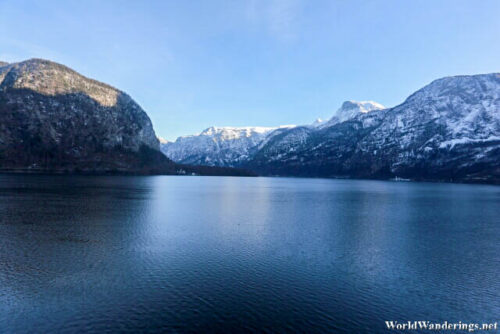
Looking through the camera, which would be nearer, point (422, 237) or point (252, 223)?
point (422, 237)

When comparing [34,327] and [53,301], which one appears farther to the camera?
[53,301]

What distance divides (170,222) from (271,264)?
129ft

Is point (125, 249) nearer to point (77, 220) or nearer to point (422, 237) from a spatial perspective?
point (77, 220)

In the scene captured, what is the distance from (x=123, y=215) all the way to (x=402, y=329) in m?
74.6

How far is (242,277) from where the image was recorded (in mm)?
37094

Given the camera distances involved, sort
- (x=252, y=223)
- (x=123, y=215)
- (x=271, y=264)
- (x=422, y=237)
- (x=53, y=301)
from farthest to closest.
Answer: (x=123, y=215) → (x=252, y=223) → (x=422, y=237) → (x=271, y=264) → (x=53, y=301)

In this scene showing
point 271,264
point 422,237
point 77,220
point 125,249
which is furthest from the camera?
point 77,220

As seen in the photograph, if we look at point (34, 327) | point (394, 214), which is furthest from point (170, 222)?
point (394, 214)

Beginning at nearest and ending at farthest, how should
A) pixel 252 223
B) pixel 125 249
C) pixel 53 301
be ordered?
pixel 53 301 → pixel 125 249 → pixel 252 223

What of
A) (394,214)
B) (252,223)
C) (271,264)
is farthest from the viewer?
(394,214)

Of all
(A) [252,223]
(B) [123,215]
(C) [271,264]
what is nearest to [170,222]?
(B) [123,215]

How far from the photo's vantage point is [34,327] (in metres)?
24.1

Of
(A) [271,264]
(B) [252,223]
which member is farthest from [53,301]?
(B) [252,223]

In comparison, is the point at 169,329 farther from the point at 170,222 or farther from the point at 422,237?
the point at 422,237
